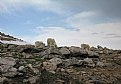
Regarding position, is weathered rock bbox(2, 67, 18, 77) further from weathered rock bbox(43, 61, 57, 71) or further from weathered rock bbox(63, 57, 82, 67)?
weathered rock bbox(63, 57, 82, 67)

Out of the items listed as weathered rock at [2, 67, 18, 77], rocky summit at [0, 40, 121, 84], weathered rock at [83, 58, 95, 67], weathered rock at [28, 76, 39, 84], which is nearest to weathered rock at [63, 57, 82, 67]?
rocky summit at [0, 40, 121, 84]

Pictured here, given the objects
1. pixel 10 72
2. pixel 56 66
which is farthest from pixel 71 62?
pixel 10 72

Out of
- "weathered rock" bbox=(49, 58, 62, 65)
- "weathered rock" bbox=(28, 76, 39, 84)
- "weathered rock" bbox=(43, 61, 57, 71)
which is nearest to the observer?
"weathered rock" bbox=(28, 76, 39, 84)

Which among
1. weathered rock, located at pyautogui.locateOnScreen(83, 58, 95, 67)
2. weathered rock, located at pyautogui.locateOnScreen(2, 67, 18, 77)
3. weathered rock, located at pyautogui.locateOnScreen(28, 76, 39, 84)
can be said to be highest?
weathered rock, located at pyautogui.locateOnScreen(83, 58, 95, 67)

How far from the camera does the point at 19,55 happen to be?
69.4ft

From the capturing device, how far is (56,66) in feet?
62.1

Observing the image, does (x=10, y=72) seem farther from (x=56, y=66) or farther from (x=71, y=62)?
(x=71, y=62)

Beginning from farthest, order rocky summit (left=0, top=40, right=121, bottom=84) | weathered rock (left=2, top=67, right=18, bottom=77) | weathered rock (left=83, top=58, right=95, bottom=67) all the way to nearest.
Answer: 1. weathered rock (left=83, top=58, right=95, bottom=67)
2. rocky summit (left=0, top=40, right=121, bottom=84)
3. weathered rock (left=2, top=67, right=18, bottom=77)

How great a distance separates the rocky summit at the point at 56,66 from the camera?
56.1 ft

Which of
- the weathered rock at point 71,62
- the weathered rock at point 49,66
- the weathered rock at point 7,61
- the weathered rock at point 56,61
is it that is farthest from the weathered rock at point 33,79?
the weathered rock at point 71,62

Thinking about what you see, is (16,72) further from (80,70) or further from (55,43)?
(55,43)

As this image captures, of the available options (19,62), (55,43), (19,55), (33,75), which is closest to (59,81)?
(33,75)

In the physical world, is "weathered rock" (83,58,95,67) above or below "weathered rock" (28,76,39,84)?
above

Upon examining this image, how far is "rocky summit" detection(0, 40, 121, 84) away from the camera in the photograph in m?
17.1
